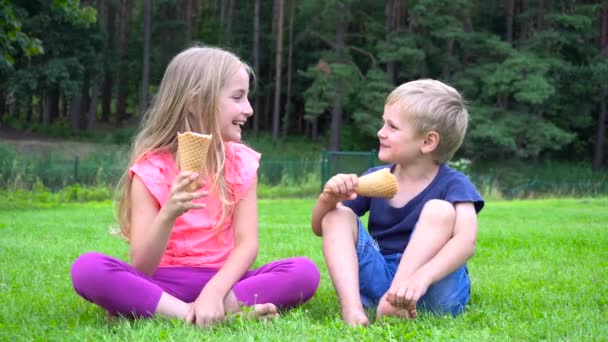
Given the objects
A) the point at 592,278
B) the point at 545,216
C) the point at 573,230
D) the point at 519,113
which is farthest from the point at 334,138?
the point at 592,278

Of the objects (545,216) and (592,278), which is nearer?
(592,278)

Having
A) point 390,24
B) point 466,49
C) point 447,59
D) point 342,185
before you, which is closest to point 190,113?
point 342,185

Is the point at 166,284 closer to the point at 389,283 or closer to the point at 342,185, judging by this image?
the point at 342,185

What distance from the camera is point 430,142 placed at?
4.02 metres

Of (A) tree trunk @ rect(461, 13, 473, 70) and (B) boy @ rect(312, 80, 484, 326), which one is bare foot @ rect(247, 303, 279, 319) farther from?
(A) tree trunk @ rect(461, 13, 473, 70)

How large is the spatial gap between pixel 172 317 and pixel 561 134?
3171 cm

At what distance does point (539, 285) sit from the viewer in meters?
4.88

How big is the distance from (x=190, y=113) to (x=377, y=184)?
98 cm

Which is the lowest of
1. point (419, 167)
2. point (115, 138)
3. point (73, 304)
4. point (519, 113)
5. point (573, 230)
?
point (115, 138)

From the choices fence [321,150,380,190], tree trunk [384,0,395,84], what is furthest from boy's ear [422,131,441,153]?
tree trunk [384,0,395,84]

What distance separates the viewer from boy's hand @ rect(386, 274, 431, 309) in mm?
3445

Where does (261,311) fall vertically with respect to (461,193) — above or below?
below

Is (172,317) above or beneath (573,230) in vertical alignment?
above

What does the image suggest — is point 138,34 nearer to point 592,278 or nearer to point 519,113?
point 519,113
